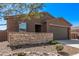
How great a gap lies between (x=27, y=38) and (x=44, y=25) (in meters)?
1.01

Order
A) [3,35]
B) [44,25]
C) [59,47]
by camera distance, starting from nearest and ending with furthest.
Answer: [59,47], [3,35], [44,25]

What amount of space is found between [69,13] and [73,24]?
54 centimetres

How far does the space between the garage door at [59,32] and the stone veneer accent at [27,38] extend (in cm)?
25

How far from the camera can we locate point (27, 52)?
9.02m

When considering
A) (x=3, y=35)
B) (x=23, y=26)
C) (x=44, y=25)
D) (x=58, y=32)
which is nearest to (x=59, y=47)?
(x=58, y=32)

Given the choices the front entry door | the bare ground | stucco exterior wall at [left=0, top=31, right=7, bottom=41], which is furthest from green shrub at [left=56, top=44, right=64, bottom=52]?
stucco exterior wall at [left=0, top=31, right=7, bottom=41]

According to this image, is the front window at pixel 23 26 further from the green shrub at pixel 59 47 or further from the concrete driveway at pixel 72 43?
the concrete driveway at pixel 72 43

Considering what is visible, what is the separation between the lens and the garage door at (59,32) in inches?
377

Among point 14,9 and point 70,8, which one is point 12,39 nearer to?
point 14,9

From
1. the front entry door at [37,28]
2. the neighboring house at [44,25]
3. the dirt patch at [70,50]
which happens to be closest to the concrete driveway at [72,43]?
the dirt patch at [70,50]

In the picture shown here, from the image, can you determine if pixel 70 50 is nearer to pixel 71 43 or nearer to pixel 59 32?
pixel 71 43

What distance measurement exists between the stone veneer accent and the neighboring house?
0.64ft

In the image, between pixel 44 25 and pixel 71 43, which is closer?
pixel 71 43

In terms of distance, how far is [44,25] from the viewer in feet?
31.2
